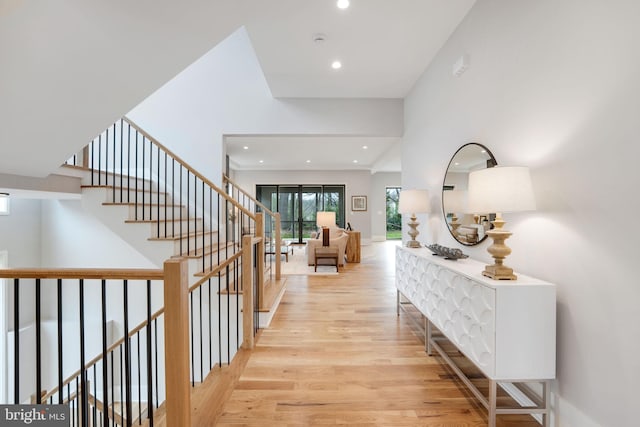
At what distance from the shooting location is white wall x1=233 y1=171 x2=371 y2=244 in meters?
11.2

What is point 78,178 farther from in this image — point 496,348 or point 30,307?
point 496,348

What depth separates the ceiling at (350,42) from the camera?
2611 millimetres

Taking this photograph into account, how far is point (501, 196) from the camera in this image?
5.64 feet

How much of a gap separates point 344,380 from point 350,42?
3120 millimetres

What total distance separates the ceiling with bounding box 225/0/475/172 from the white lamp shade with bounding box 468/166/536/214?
5.63ft

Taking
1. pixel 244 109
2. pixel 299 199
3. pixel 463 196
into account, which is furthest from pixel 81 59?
pixel 299 199

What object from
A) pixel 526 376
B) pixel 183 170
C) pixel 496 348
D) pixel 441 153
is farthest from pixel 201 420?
pixel 183 170

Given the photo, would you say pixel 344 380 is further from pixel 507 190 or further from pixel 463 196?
pixel 463 196

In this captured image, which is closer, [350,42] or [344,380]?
[344,380]

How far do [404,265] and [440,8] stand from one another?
2417mm

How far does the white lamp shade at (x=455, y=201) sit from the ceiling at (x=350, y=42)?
5.10 feet

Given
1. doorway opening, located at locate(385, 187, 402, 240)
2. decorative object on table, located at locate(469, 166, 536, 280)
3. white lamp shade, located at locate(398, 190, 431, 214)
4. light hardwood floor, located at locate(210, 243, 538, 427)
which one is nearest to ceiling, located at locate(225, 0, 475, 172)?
white lamp shade, located at locate(398, 190, 431, 214)

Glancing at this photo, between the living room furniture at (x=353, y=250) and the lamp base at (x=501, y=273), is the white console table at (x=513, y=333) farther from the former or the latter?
the living room furniture at (x=353, y=250)

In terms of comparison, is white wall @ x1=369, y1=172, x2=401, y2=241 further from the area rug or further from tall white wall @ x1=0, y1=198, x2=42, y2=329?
tall white wall @ x1=0, y1=198, x2=42, y2=329
